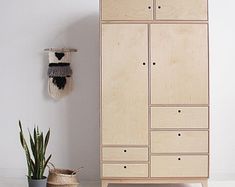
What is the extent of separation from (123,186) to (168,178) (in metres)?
0.65

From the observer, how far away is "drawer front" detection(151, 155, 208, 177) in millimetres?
3551

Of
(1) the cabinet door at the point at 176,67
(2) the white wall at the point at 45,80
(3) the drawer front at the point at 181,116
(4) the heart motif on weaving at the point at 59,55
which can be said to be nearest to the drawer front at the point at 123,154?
(3) the drawer front at the point at 181,116

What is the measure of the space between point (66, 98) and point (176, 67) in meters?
1.22

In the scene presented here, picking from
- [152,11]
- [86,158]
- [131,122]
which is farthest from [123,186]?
[152,11]

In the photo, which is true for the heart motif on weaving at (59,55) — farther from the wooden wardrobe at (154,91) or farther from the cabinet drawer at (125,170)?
the cabinet drawer at (125,170)

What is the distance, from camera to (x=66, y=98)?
416 centimetres

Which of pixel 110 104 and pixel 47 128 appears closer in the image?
pixel 110 104

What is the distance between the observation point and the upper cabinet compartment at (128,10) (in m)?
3.53

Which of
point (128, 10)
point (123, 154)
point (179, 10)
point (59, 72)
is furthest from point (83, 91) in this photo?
point (179, 10)

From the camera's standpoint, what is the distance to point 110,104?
3555 millimetres

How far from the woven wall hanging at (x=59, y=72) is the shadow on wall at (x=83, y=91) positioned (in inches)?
2.6

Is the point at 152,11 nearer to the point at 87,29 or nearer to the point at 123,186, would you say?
the point at 87,29
